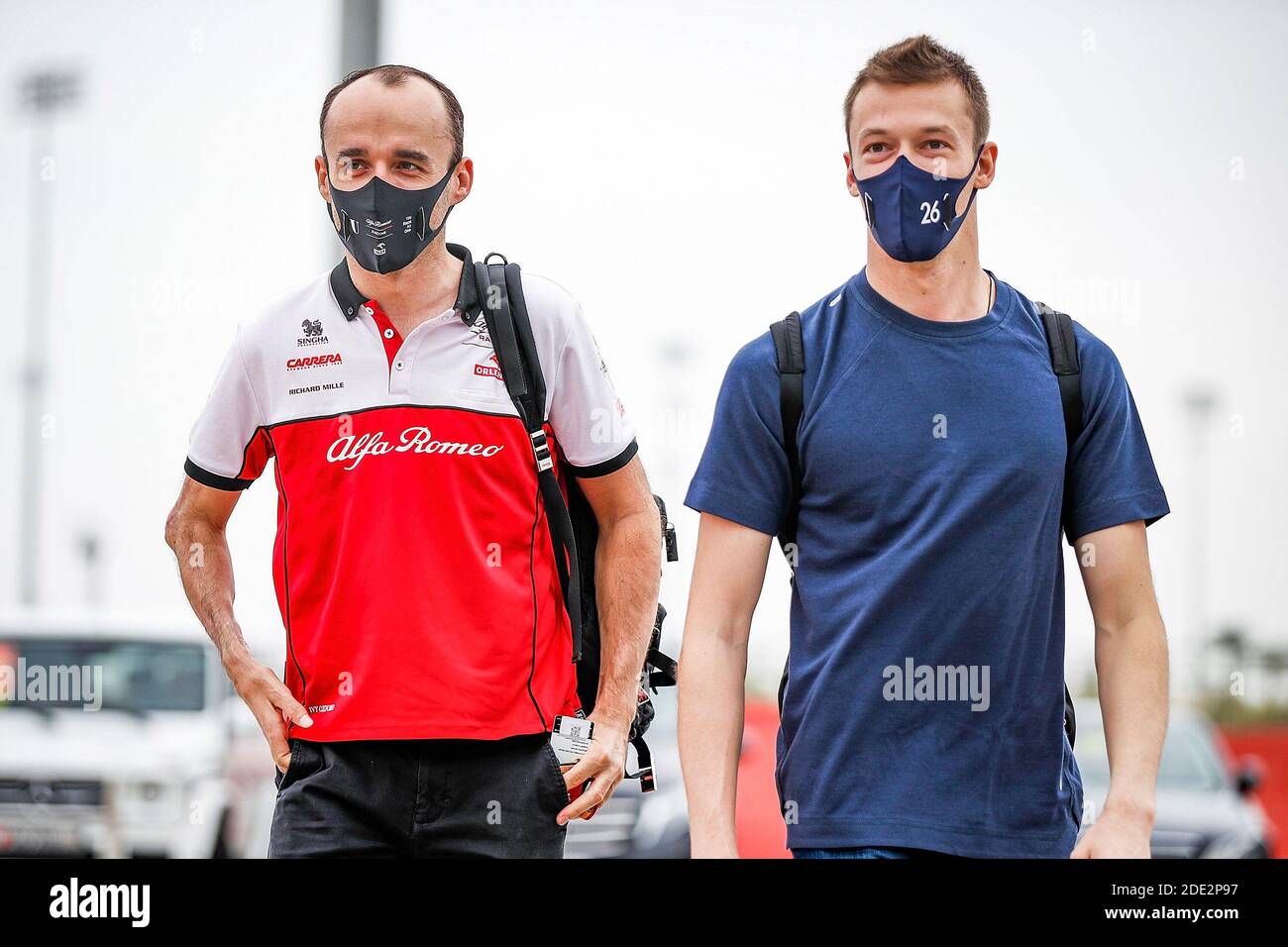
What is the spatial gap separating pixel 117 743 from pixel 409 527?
5.49m

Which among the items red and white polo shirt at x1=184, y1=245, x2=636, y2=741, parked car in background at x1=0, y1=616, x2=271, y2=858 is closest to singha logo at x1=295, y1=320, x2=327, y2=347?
red and white polo shirt at x1=184, y1=245, x2=636, y2=741

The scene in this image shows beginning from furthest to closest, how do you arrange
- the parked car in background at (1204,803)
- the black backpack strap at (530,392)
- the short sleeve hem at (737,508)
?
the parked car in background at (1204,803)
the black backpack strap at (530,392)
the short sleeve hem at (737,508)

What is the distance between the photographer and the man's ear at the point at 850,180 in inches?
120

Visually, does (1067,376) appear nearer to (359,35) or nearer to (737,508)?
(737,508)

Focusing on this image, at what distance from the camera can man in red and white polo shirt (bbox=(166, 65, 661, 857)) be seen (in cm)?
306

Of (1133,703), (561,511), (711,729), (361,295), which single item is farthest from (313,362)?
(1133,703)

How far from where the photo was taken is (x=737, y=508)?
2.85 meters

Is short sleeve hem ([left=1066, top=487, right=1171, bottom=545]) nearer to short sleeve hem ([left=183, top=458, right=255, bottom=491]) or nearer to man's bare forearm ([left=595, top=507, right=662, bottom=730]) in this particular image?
man's bare forearm ([left=595, top=507, right=662, bottom=730])

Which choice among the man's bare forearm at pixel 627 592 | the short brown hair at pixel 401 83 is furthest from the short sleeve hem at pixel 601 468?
the short brown hair at pixel 401 83

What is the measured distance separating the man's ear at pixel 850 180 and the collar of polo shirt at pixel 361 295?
836 millimetres

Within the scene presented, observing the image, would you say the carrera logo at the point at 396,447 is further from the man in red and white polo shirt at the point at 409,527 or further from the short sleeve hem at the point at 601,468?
the short sleeve hem at the point at 601,468
